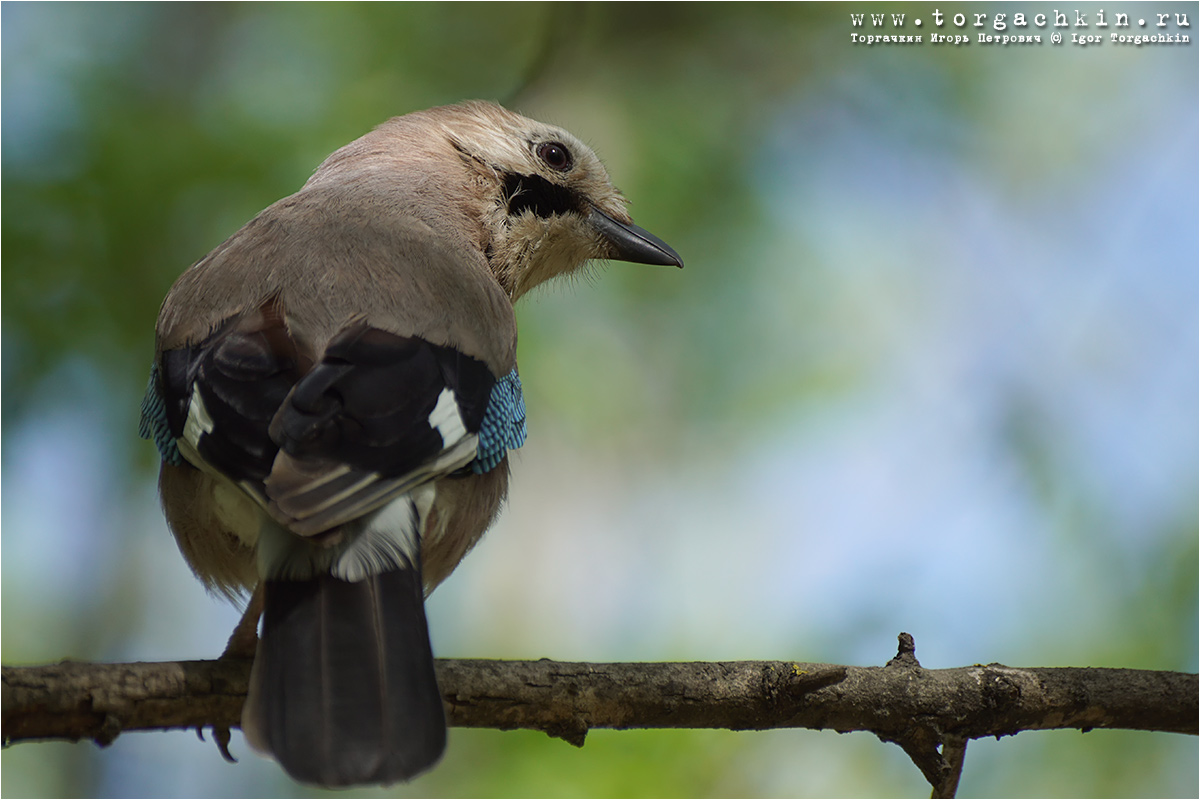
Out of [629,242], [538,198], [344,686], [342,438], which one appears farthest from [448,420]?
[629,242]

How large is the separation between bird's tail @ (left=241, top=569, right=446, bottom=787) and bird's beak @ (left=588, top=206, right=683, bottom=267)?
10.0 feet

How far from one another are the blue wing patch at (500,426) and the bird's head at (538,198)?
1198mm

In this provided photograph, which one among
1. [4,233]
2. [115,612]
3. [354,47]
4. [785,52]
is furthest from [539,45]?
[115,612]

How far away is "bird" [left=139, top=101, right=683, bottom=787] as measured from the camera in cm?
269

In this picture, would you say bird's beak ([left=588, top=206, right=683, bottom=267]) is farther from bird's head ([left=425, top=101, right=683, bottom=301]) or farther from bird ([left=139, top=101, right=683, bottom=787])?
bird ([left=139, top=101, right=683, bottom=787])

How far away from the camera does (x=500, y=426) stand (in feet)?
12.2

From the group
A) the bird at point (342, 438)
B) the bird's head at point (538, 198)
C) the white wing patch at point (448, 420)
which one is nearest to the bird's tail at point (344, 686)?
the bird at point (342, 438)

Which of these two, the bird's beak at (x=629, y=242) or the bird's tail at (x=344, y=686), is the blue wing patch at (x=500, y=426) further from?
the bird's beak at (x=629, y=242)

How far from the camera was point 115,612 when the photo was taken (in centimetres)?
676

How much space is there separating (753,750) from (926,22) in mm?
5314

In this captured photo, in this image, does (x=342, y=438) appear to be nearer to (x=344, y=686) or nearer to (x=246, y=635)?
(x=344, y=686)

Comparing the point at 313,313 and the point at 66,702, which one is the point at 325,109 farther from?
the point at 66,702

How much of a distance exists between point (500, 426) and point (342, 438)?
85 centimetres

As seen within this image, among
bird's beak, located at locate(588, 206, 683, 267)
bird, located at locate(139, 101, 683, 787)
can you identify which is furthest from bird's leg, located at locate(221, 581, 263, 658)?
bird's beak, located at locate(588, 206, 683, 267)
